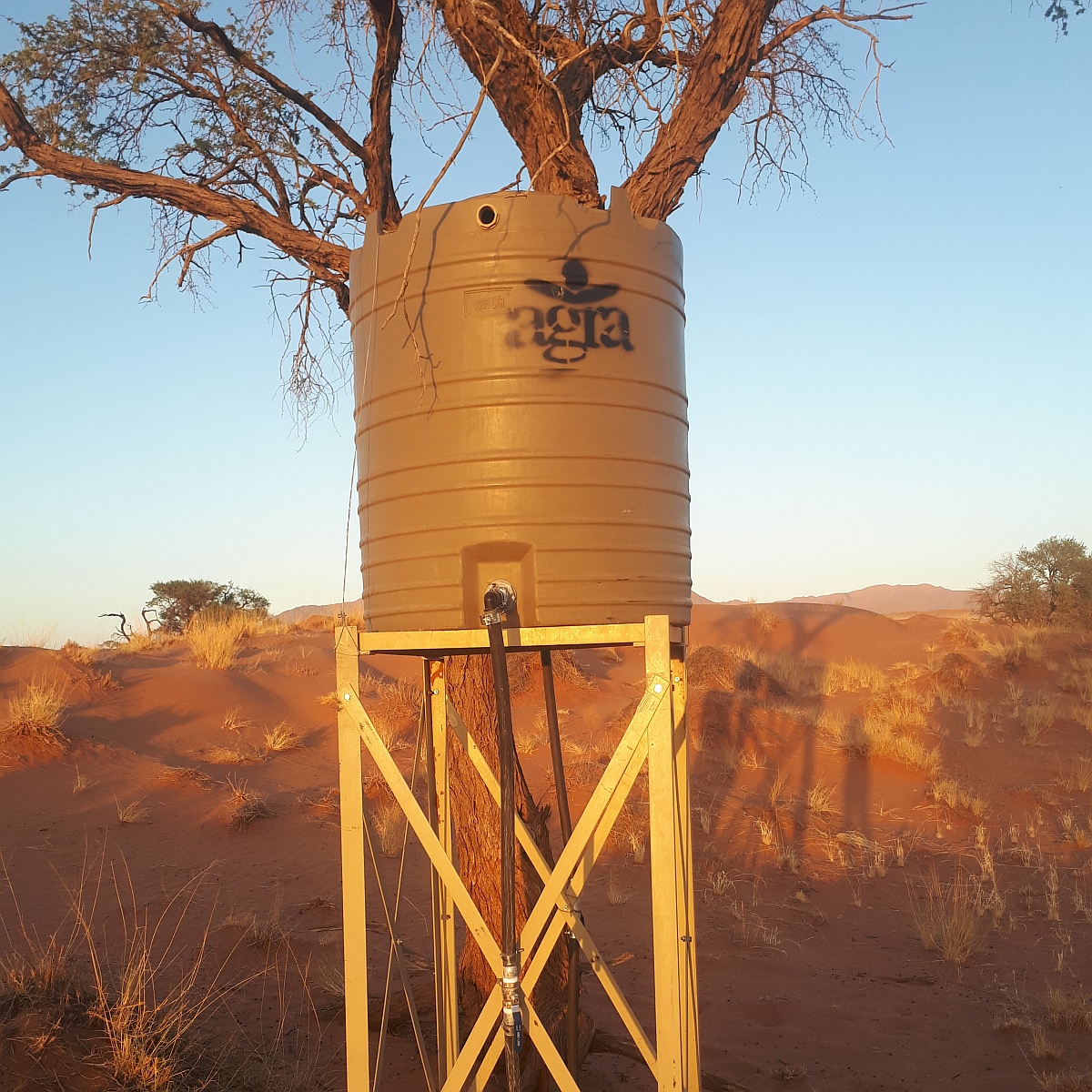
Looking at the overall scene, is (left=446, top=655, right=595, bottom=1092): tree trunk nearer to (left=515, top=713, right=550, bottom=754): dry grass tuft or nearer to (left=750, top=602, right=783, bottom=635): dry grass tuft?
(left=515, top=713, right=550, bottom=754): dry grass tuft

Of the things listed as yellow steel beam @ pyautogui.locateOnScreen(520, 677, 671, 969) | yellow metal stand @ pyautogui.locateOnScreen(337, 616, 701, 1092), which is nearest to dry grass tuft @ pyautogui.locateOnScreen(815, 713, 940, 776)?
yellow metal stand @ pyautogui.locateOnScreen(337, 616, 701, 1092)

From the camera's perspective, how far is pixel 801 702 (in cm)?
1592

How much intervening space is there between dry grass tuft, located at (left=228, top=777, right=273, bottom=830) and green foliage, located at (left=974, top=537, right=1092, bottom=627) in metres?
23.9

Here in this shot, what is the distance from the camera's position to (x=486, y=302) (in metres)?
2.79

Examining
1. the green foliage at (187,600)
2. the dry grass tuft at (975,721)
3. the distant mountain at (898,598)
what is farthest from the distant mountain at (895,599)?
the dry grass tuft at (975,721)

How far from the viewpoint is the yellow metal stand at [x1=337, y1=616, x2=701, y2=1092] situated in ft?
8.76

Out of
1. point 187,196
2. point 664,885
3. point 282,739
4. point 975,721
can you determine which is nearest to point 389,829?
point 282,739

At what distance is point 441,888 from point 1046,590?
93.3ft

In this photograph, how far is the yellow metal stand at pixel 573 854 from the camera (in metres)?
2.67

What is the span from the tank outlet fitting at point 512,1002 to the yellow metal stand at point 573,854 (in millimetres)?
74

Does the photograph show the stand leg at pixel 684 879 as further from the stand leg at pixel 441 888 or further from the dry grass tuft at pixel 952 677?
the dry grass tuft at pixel 952 677

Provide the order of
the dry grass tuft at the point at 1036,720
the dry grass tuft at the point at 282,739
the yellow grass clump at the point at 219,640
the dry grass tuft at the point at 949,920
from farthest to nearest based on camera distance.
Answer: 1. the yellow grass clump at the point at 219,640
2. the dry grass tuft at the point at 1036,720
3. the dry grass tuft at the point at 282,739
4. the dry grass tuft at the point at 949,920

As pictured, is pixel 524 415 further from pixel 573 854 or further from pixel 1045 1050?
pixel 1045 1050

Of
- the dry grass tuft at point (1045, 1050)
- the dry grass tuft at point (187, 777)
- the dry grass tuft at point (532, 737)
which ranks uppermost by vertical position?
the dry grass tuft at point (532, 737)
